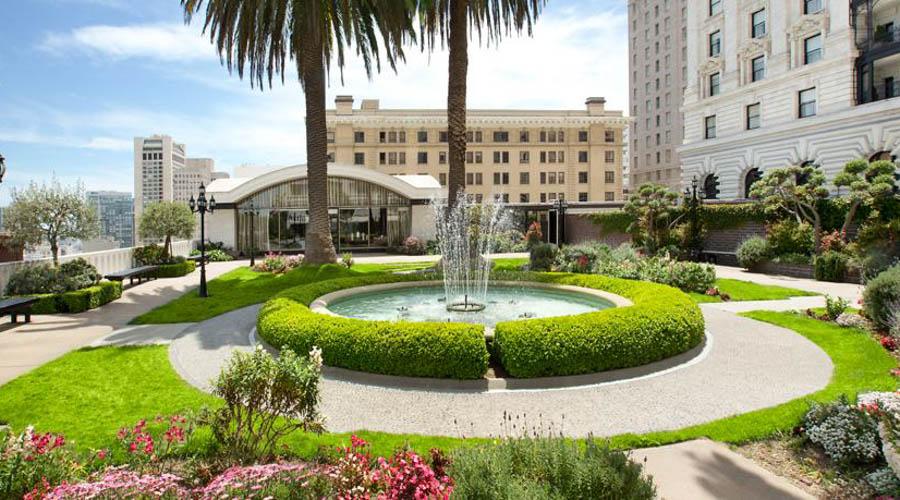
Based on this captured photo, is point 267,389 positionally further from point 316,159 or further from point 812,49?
point 812,49

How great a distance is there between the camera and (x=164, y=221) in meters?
28.6

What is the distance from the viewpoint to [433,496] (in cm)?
401

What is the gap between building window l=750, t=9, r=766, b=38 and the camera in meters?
38.1

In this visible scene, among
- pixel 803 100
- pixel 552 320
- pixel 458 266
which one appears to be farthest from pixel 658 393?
pixel 803 100

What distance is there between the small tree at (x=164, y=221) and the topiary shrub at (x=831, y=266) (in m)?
30.5

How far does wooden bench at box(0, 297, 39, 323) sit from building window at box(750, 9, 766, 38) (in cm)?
4472

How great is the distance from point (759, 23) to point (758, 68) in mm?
3183

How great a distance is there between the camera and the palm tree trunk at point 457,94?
19766mm

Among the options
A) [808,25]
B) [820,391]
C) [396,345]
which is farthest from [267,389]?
[808,25]

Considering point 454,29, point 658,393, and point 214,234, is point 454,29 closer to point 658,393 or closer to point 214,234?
point 658,393

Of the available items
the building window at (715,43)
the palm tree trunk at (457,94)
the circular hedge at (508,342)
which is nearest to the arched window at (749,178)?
the building window at (715,43)

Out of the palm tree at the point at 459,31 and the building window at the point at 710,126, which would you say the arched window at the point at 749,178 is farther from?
the palm tree at the point at 459,31

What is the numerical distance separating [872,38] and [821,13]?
365cm

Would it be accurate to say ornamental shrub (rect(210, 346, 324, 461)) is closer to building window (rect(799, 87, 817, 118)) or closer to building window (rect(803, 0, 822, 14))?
building window (rect(799, 87, 817, 118))
